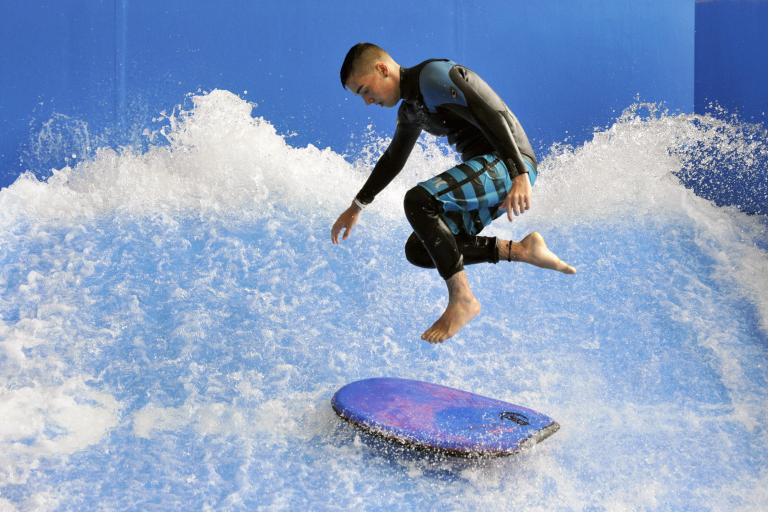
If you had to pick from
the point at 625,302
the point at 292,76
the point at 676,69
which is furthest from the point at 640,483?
the point at 676,69

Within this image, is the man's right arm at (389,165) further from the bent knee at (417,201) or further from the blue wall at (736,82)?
the blue wall at (736,82)

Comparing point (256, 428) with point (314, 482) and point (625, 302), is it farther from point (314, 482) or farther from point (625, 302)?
Answer: point (625, 302)

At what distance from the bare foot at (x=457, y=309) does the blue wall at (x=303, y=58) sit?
315cm

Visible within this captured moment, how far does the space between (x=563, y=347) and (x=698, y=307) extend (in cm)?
85

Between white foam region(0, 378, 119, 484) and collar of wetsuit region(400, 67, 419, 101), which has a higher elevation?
collar of wetsuit region(400, 67, 419, 101)

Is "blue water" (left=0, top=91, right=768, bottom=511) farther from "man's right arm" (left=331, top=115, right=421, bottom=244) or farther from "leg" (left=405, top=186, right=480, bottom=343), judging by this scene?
"man's right arm" (left=331, top=115, right=421, bottom=244)

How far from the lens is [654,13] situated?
21.1 feet

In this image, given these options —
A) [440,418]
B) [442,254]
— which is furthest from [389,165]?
[440,418]

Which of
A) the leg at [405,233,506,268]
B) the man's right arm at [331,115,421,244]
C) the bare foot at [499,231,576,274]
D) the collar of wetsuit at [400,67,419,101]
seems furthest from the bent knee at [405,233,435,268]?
the collar of wetsuit at [400,67,419,101]

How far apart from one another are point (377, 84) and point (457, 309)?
0.77m

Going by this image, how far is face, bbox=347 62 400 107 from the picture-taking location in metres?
2.86

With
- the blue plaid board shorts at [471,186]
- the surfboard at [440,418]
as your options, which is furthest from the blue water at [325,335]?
the blue plaid board shorts at [471,186]

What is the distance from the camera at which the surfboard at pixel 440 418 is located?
3371 millimetres

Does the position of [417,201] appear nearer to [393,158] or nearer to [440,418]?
[393,158]
